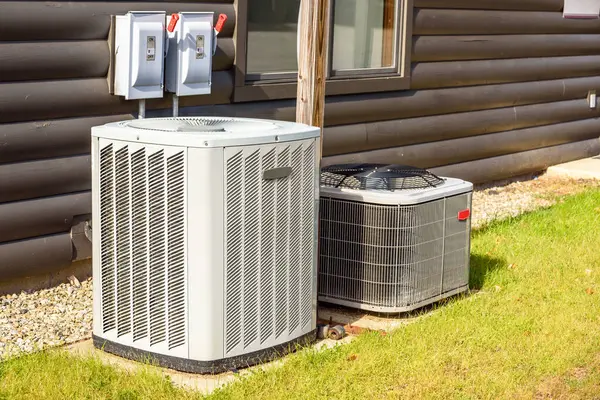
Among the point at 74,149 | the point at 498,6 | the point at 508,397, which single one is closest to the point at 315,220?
the point at 508,397

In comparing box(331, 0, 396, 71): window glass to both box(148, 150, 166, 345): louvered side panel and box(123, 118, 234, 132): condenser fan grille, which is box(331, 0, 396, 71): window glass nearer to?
box(123, 118, 234, 132): condenser fan grille

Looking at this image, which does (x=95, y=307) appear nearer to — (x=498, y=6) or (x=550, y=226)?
(x=550, y=226)

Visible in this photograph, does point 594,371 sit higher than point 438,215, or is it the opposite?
point 438,215

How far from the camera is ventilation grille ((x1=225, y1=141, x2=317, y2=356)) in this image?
192 inches

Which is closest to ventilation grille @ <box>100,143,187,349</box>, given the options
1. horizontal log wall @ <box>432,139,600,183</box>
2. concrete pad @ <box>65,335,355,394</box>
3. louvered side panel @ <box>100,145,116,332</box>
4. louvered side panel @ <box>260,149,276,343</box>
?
louvered side panel @ <box>100,145,116,332</box>

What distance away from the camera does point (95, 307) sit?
5.20 metres

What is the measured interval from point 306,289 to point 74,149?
5.99 ft

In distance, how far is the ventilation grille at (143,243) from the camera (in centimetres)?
483

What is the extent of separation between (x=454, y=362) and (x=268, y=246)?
1107 millimetres

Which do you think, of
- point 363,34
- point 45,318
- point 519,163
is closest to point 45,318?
point 45,318

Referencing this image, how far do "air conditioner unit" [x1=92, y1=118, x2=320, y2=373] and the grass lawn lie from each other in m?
0.24

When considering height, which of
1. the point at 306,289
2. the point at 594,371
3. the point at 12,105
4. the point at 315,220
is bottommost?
the point at 594,371

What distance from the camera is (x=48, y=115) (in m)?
6.07

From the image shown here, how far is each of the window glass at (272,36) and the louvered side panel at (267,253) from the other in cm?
254
